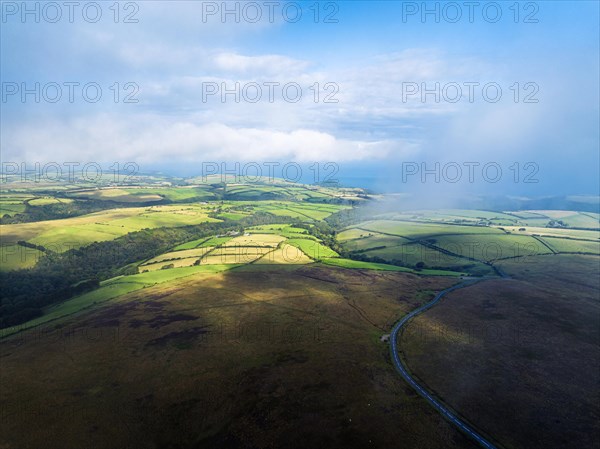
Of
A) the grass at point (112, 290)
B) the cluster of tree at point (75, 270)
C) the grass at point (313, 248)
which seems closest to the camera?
the grass at point (112, 290)

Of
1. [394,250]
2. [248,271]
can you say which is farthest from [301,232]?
[248,271]

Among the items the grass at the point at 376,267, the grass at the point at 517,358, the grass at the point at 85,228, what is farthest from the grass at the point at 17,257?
the grass at the point at 517,358

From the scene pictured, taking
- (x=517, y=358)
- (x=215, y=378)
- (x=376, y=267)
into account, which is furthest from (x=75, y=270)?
(x=517, y=358)

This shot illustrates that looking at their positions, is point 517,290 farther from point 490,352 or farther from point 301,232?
point 301,232

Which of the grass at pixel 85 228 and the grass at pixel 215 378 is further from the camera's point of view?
the grass at pixel 85 228

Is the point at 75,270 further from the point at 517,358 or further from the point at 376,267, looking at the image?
the point at 517,358

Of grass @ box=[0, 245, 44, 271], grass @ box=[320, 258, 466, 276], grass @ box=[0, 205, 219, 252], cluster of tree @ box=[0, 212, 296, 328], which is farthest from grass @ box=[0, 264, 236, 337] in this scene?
grass @ box=[0, 205, 219, 252]

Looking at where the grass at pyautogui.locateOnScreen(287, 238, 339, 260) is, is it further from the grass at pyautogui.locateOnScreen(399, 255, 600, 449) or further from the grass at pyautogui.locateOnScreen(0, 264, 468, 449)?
the grass at pyautogui.locateOnScreen(399, 255, 600, 449)

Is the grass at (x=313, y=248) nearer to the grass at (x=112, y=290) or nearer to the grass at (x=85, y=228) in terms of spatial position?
the grass at (x=112, y=290)
